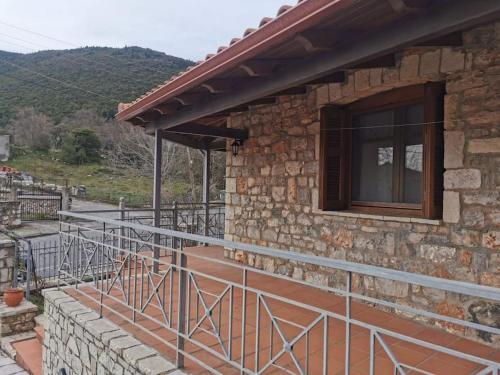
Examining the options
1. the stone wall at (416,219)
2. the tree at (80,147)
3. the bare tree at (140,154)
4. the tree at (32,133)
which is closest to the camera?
the stone wall at (416,219)

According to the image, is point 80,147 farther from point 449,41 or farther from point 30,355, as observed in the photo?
point 449,41

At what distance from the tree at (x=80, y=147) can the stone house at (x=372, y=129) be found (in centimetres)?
2929

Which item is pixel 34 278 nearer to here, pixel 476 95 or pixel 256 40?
pixel 256 40

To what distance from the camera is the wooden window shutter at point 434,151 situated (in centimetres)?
349

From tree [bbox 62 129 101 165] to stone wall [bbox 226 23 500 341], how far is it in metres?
30.4

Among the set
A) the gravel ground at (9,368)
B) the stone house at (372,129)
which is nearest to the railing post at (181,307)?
the stone house at (372,129)

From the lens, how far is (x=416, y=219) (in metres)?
3.54

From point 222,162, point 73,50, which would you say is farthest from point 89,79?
point 222,162

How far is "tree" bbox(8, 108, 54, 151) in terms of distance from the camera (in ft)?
111

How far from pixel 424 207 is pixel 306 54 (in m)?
1.88

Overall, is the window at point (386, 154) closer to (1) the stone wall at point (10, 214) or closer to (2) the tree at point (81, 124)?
(1) the stone wall at point (10, 214)

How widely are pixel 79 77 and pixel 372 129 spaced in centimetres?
5043

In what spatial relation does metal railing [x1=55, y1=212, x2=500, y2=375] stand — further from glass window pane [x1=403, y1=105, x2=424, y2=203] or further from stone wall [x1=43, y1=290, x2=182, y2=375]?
glass window pane [x1=403, y1=105, x2=424, y2=203]

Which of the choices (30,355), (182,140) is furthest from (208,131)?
(30,355)
